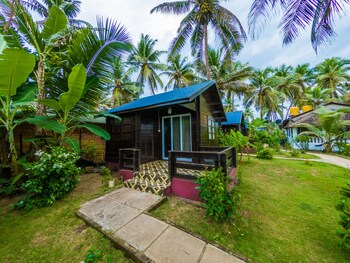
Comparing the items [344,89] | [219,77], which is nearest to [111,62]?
[219,77]

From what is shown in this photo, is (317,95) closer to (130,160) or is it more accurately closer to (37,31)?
(130,160)

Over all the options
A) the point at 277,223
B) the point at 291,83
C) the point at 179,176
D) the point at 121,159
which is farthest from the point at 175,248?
the point at 291,83

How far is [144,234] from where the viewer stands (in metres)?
2.62

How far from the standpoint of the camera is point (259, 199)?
13.2 feet

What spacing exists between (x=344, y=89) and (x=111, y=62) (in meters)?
33.5

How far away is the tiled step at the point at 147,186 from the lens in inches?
153

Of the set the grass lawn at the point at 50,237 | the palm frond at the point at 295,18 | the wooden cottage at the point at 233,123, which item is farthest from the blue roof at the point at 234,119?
the grass lawn at the point at 50,237

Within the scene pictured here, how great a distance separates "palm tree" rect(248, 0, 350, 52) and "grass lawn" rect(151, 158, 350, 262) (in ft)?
14.9

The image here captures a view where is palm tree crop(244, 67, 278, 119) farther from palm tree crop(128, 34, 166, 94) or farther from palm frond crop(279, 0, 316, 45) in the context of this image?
palm frond crop(279, 0, 316, 45)

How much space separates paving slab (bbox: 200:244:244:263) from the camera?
2125mm

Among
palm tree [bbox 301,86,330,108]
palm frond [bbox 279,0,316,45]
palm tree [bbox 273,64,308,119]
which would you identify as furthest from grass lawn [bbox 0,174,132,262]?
palm tree [bbox 301,86,330,108]

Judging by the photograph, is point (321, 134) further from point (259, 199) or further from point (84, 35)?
point (84, 35)

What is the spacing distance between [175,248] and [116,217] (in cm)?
151

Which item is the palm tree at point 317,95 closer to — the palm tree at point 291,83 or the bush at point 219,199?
the palm tree at point 291,83
